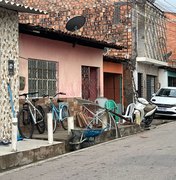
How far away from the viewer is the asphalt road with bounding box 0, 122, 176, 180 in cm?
754

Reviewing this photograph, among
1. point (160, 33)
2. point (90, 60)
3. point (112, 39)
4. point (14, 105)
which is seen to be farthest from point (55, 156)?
point (160, 33)

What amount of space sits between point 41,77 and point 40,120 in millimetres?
2131

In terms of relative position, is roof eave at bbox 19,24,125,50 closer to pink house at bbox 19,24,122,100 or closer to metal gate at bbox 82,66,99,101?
pink house at bbox 19,24,122,100

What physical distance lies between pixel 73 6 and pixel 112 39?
3120mm

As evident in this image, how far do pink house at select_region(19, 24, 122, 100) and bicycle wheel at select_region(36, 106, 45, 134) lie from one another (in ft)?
3.71

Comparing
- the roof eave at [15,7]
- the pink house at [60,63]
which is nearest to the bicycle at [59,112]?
the pink house at [60,63]

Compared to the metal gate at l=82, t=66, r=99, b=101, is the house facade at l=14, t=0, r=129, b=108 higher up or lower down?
higher up

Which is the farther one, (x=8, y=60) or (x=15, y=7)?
(x=8, y=60)

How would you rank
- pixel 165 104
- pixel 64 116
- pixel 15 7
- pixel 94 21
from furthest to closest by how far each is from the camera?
pixel 94 21 < pixel 165 104 < pixel 64 116 < pixel 15 7

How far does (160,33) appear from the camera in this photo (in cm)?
2773

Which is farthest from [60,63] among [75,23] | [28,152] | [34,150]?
[28,152]

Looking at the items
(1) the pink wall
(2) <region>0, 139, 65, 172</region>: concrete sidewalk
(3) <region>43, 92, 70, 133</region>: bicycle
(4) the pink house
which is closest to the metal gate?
(4) the pink house

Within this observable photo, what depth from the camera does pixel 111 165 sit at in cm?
858

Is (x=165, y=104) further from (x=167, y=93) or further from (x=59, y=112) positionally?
(x=59, y=112)
